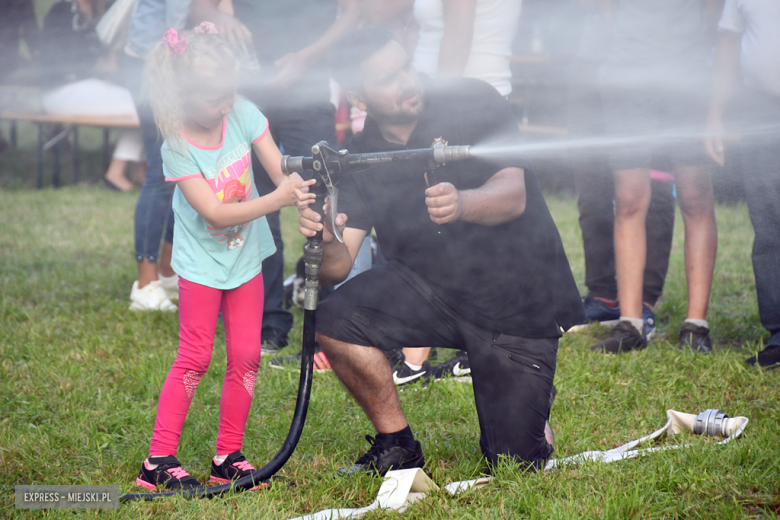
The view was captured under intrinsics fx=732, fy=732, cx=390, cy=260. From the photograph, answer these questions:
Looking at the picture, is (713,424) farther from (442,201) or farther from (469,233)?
(442,201)

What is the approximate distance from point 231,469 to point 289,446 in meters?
0.28

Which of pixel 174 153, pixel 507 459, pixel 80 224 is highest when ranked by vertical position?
pixel 174 153

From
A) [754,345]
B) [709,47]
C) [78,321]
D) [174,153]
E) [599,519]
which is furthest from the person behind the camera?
[78,321]

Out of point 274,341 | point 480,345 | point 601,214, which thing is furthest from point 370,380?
point 601,214

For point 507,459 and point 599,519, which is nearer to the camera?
point 599,519

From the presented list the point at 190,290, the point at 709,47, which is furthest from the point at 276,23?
the point at 709,47

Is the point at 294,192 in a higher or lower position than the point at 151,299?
higher

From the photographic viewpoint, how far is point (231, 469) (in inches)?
92.0

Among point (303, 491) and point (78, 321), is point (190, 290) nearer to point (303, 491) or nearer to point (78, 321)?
point (303, 491)

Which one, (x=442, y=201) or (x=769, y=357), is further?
(x=769, y=357)

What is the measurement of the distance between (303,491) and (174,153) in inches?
44.0

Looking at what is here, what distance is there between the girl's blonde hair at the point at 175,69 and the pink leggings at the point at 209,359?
0.50 meters

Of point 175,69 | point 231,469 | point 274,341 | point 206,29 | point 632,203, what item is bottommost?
point 274,341

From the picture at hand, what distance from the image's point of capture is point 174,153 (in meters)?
2.24
